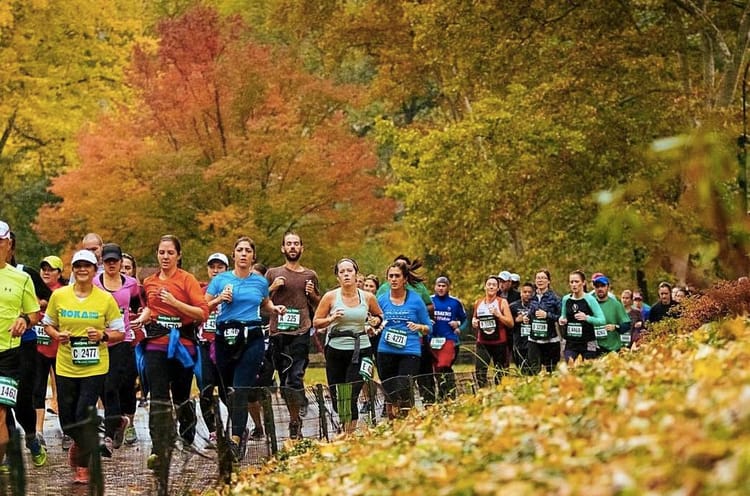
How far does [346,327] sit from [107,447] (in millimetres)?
4635

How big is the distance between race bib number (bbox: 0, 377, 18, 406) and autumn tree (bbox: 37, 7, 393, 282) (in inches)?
718

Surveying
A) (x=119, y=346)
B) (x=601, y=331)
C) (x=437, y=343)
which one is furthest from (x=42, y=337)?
(x=601, y=331)

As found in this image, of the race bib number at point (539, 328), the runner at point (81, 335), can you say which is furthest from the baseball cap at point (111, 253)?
the race bib number at point (539, 328)

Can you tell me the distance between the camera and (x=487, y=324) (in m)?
19.5

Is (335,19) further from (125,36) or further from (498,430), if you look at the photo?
(498,430)

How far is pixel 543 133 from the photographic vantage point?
87.5ft

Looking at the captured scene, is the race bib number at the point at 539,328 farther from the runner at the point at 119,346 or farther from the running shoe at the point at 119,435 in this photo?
the running shoe at the point at 119,435

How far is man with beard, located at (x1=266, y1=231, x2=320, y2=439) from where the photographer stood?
15820 mm

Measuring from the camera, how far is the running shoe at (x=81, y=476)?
8.79m

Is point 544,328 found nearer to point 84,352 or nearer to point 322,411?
point 322,411

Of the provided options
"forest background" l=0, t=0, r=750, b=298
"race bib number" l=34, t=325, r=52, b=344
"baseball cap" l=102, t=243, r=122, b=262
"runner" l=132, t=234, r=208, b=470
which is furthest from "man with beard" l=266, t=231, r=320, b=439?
"forest background" l=0, t=0, r=750, b=298

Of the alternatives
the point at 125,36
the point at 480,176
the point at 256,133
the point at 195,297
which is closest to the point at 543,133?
the point at 480,176

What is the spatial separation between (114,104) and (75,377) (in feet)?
92.8

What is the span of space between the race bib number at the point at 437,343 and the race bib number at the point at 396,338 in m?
3.57
